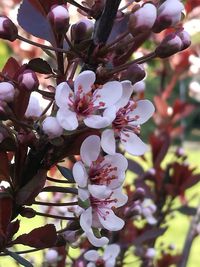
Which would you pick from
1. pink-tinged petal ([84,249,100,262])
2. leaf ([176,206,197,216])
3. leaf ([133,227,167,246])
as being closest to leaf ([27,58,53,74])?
pink-tinged petal ([84,249,100,262])

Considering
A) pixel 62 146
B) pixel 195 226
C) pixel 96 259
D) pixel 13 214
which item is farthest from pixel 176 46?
pixel 195 226

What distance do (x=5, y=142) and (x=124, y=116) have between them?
16cm

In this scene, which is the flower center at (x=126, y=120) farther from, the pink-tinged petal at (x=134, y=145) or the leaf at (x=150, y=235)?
the leaf at (x=150, y=235)

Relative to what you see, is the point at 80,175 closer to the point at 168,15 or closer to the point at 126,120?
the point at 126,120

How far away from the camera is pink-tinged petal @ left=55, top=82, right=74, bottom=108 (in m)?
0.80

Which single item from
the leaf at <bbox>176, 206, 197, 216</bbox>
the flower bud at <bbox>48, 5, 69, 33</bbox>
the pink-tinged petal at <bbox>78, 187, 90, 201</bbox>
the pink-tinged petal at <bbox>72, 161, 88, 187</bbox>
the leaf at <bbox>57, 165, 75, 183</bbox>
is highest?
the flower bud at <bbox>48, 5, 69, 33</bbox>

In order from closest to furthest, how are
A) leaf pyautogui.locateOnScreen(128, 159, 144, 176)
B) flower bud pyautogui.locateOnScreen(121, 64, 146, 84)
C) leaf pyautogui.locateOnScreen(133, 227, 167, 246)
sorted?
1. flower bud pyautogui.locateOnScreen(121, 64, 146, 84)
2. leaf pyautogui.locateOnScreen(133, 227, 167, 246)
3. leaf pyautogui.locateOnScreen(128, 159, 144, 176)

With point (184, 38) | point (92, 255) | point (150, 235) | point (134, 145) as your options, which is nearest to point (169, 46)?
point (184, 38)

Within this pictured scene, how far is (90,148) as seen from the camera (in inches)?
32.9

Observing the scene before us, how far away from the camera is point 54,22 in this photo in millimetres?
835

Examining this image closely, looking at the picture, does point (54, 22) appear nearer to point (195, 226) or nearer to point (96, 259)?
point (96, 259)

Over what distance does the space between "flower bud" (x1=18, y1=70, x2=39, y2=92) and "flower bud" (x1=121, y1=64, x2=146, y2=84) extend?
0.14m

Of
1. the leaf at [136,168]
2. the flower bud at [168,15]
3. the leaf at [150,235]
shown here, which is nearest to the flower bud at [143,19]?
the flower bud at [168,15]

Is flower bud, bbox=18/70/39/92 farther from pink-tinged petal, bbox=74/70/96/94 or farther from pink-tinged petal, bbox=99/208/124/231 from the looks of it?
pink-tinged petal, bbox=99/208/124/231
